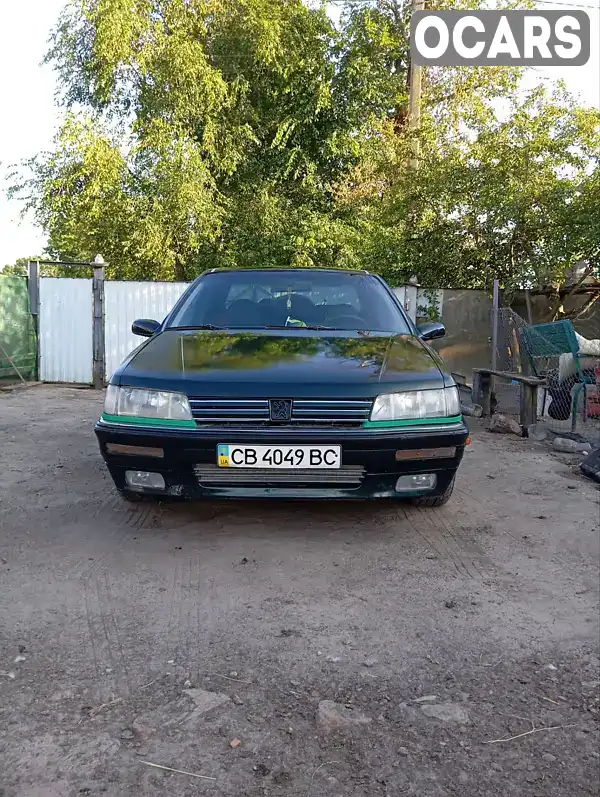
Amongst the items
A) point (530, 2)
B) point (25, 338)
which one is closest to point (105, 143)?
point (25, 338)

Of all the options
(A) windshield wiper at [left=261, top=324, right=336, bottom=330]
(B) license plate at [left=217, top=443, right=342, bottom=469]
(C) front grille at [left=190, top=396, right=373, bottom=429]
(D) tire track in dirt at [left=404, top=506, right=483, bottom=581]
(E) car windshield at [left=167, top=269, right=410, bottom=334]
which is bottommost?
(D) tire track in dirt at [left=404, top=506, right=483, bottom=581]

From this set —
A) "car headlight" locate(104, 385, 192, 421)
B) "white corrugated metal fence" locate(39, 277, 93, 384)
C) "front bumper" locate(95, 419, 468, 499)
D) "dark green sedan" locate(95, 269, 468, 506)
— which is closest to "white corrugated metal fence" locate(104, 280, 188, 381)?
"white corrugated metal fence" locate(39, 277, 93, 384)

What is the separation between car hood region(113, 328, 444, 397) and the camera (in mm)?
3188

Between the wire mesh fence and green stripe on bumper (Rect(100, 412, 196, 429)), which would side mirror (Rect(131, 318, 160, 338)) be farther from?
the wire mesh fence

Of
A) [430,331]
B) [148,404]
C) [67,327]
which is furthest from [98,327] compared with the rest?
[148,404]

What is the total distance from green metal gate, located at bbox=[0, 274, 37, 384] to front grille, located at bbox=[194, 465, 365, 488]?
8660 mm

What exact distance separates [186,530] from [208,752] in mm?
1851

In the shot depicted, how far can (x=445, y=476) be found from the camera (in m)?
3.36

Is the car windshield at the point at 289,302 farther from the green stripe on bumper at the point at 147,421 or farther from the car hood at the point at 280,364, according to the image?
the green stripe on bumper at the point at 147,421

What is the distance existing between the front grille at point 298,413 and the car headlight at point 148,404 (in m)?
0.17

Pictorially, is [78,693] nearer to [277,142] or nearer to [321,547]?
[321,547]

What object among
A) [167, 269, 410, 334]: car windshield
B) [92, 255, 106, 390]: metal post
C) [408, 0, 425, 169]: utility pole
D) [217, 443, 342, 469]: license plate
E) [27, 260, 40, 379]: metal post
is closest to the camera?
[217, 443, 342, 469]: license plate

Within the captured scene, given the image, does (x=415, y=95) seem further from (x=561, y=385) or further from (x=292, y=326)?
(x=292, y=326)

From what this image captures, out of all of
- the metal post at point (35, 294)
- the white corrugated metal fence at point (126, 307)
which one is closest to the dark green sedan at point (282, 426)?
the white corrugated metal fence at point (126, 307)
